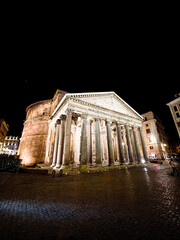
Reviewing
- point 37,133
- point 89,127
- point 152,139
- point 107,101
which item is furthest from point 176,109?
point 37,133

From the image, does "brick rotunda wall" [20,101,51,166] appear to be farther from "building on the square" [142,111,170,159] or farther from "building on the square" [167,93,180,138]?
"building on the square" [167,93,180,138]

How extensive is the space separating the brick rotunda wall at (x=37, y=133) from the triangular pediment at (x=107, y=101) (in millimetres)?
8996

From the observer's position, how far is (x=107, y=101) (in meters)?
19.2

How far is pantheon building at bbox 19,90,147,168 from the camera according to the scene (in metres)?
14.6

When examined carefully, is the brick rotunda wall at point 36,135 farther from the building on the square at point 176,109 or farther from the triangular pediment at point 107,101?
the building on the square at point 176,109

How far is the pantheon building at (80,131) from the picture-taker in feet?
47.7

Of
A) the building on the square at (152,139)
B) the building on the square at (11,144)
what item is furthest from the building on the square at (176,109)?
the building on the square at (11,144)

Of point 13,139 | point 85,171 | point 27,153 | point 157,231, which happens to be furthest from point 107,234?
point 13,139

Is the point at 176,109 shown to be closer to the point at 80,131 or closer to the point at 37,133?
the point at 80,131

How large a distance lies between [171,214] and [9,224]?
13.7 feet

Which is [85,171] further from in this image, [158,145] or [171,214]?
[158,145]

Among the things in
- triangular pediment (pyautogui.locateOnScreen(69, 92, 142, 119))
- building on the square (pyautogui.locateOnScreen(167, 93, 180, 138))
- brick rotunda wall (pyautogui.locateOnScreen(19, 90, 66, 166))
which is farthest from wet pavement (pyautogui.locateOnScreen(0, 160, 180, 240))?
building on the square (pyautogui.locateOnScreen(167, 93, 180, 138))

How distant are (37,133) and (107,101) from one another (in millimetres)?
17121

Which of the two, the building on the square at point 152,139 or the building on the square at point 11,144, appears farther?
the building on the square at point 11,144
